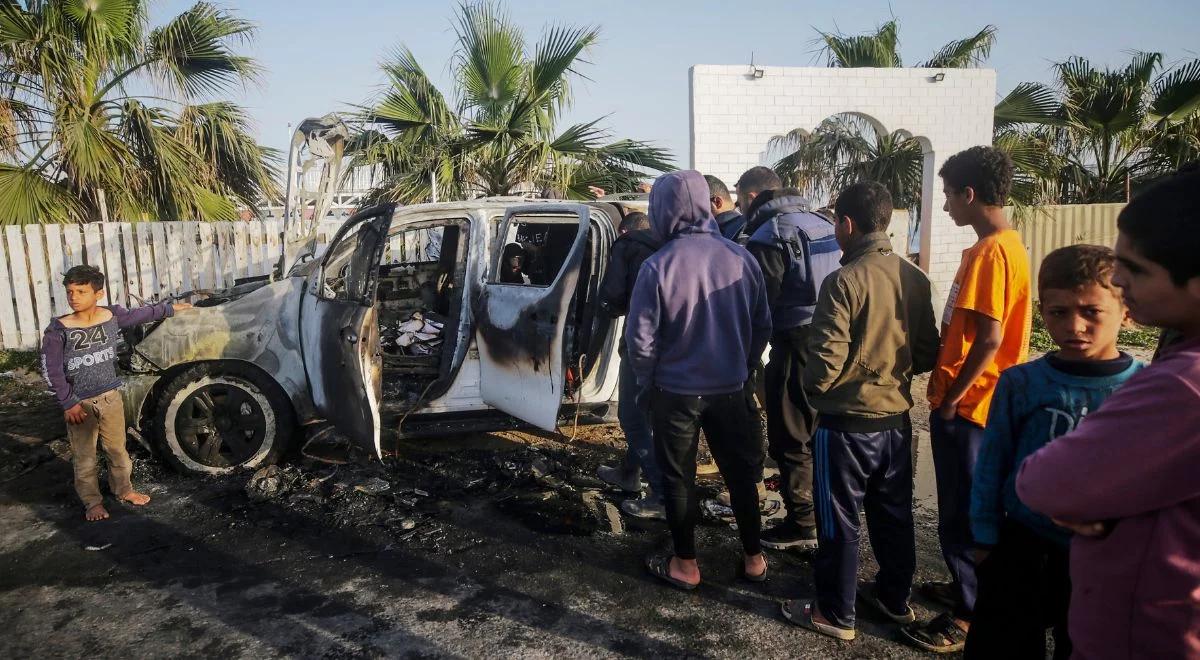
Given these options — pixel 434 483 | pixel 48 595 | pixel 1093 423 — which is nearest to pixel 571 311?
pixel 434 483

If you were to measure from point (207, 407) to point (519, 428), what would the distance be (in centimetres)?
196

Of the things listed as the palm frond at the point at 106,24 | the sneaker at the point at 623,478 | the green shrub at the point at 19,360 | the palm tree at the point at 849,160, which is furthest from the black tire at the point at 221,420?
the palm tree at the point at 849,160

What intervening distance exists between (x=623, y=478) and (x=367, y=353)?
1.67m

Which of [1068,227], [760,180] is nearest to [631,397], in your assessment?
[760,180]

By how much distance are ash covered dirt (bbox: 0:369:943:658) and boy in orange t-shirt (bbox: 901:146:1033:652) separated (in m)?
0.35

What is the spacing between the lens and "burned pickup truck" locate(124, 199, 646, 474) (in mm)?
4379

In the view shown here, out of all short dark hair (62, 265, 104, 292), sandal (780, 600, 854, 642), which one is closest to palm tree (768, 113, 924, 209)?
sandal (780, 600, 854, 642)

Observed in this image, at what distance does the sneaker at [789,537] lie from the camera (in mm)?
3633

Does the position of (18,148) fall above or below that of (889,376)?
above

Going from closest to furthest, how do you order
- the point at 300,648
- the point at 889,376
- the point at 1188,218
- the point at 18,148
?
the point at 1188,218
the point at 889,376
the point at 300,648
the point at 18,148

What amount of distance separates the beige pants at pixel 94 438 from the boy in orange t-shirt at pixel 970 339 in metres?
4.20

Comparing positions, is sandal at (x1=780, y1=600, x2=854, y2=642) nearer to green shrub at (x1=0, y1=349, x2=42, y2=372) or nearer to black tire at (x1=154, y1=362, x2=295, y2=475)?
black tire at (x1=154, y1=362, x2=295, y2=475)

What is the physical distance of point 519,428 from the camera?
4805mm

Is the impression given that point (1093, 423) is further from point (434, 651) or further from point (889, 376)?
point (434, 651)
